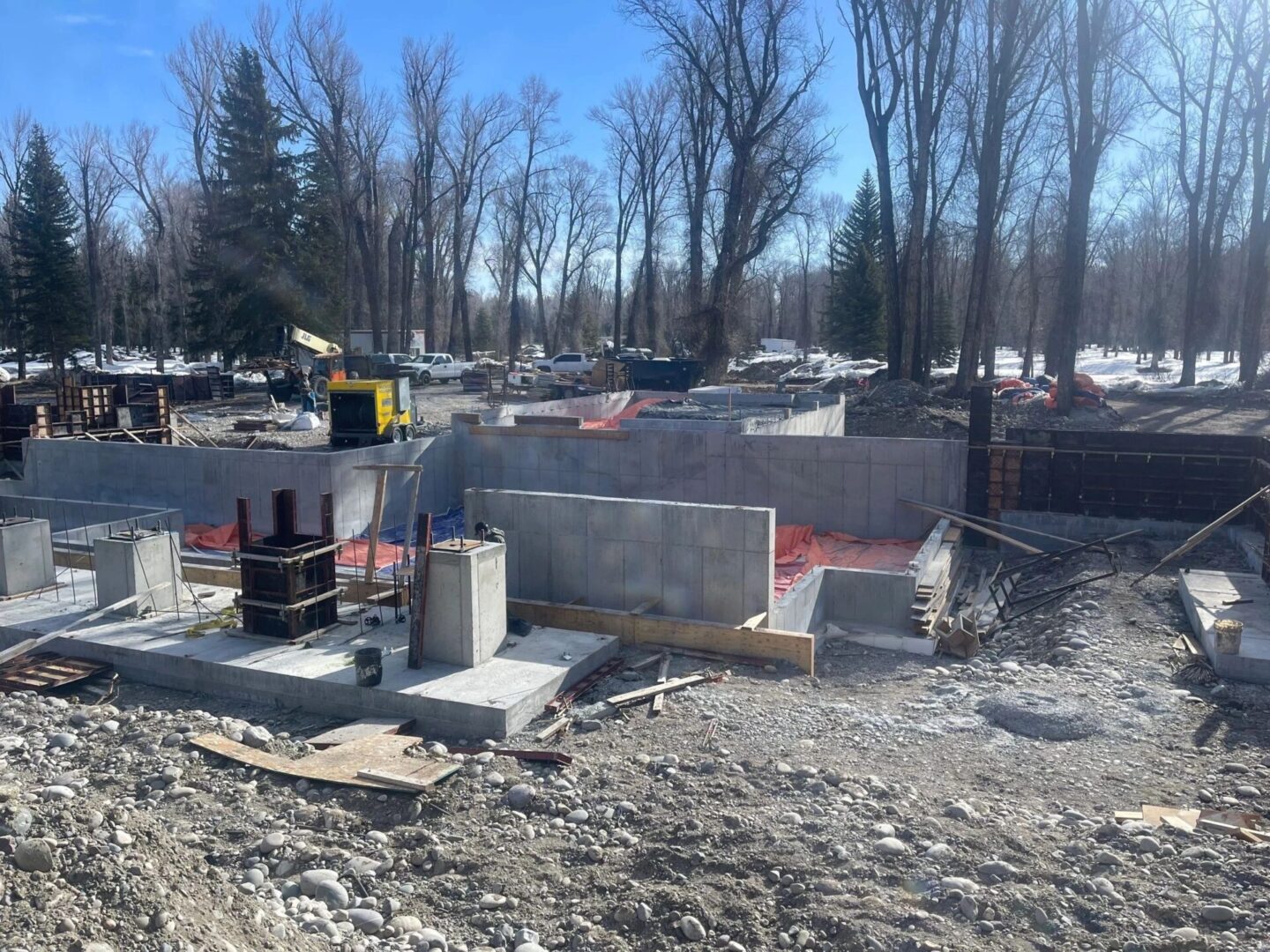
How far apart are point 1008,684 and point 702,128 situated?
129 ft

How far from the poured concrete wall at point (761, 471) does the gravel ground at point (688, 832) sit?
23.0 feet

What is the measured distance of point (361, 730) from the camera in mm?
7926

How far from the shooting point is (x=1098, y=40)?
80.1 feet

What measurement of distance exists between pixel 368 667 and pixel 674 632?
3.15 meters

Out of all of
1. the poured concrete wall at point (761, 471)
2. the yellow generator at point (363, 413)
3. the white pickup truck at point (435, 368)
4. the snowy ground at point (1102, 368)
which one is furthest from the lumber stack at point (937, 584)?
the white pickup truck at point (435, 368)

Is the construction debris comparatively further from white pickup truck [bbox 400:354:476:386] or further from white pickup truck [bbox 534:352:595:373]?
white pickup truck [bbox 400:354:476:386]

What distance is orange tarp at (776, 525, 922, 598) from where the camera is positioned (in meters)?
14.2

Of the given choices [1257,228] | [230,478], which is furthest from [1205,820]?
[1257,228]

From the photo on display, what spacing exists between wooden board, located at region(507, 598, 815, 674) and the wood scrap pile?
362cm

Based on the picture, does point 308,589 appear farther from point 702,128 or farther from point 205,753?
point 702,128

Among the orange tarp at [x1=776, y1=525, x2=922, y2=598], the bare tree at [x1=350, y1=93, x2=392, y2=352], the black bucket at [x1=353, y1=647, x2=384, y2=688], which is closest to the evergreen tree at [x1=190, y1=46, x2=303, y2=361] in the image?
the bare tree at [x1=350, y1=93, x2=392, y2=352]

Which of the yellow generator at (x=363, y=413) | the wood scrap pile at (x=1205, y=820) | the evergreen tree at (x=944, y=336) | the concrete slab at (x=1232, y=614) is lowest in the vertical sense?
the wood scrap pile at (x=1205, y=820)

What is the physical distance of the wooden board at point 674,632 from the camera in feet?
32.0

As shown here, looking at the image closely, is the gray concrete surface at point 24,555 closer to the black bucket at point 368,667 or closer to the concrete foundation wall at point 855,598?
the black bucket at point 368,667
